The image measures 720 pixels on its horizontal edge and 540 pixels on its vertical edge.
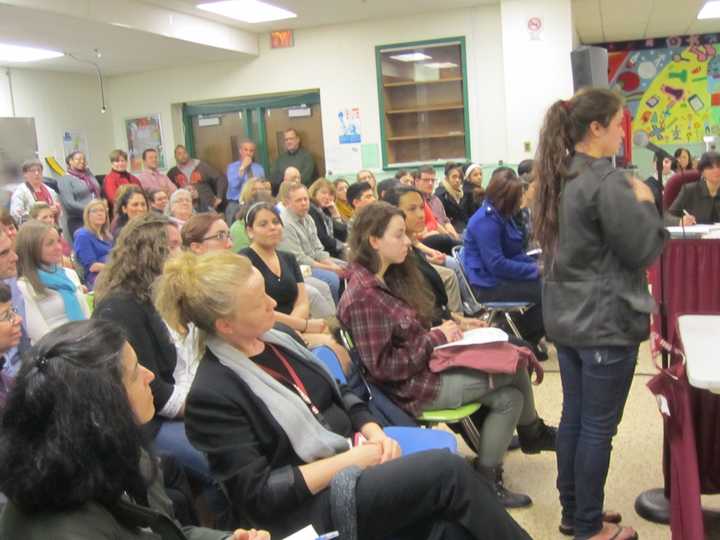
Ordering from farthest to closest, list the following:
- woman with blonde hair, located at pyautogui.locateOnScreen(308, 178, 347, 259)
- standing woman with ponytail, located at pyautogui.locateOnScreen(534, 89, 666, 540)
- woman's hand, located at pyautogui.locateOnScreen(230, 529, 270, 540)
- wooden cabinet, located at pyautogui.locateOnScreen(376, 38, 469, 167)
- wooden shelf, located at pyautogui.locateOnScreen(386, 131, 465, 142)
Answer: wooden shelf, located at pyautogui.locateOnScreen(386, 131, 465, 142) < wooden cabinet, located at pyautogui.locateOnScreen(376, 38, 469, 167) < woman with blonde hair, located at pyautogui.locateOnScreen(308, 178, 347, 259) < standing woman with ponytail, located at pyautogui.locateOnScreen(534, 89, 666, 540) < woman's hand, located at pyautogui.locateOnScreen(230, 529, 270, 540)

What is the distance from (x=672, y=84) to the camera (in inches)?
395

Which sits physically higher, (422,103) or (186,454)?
(422,103)

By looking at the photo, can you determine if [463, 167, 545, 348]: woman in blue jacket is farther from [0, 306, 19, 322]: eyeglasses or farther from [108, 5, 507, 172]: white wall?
[108, 5, 507, 172]: white wall

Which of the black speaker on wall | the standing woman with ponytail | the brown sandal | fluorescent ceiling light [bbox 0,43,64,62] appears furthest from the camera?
fluorescent ceiling light [bbox 0,43,64,62]

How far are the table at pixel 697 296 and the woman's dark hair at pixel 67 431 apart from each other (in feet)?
5.47

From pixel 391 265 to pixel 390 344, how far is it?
1.16ft

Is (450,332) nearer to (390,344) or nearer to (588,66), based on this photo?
(390,344)

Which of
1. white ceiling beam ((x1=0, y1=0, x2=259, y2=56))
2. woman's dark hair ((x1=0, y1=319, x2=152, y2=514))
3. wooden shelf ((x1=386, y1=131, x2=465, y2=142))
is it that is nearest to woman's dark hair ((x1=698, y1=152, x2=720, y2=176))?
wooden shelf ((x1=386, y1=131, x2=465, y2=142))

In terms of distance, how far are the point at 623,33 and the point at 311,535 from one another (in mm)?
9976

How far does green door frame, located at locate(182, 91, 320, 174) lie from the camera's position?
8648mm

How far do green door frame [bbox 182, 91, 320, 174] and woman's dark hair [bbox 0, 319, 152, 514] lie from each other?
771 cm

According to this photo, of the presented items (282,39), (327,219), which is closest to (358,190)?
(327,219)

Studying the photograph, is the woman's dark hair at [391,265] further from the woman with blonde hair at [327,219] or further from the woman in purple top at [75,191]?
the woman in purple top at [75,191]

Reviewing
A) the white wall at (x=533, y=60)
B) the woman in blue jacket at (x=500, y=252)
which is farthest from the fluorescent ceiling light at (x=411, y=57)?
the woman in blue jacket at (x=500, y=252)
